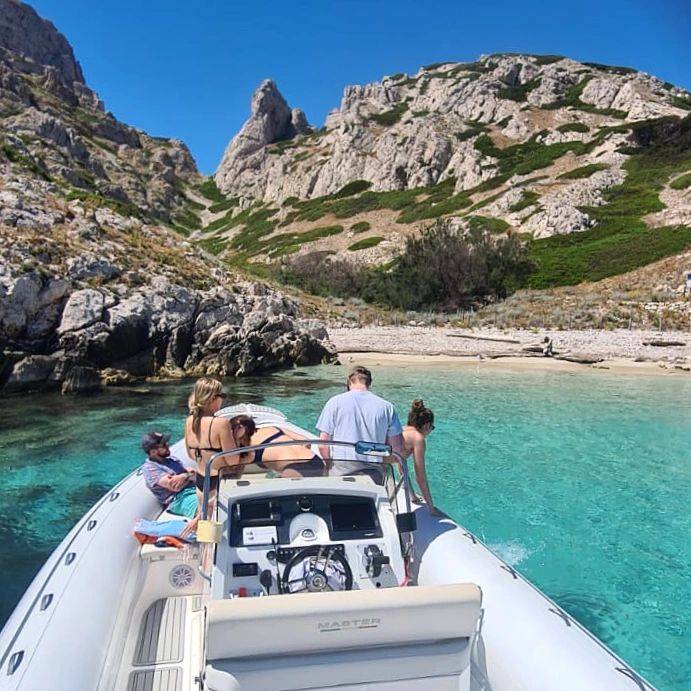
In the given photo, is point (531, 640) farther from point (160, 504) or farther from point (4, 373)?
point (4, 373)

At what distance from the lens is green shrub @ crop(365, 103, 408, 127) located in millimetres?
82625

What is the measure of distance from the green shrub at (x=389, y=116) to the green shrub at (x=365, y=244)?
36043 mm

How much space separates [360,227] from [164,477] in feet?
178

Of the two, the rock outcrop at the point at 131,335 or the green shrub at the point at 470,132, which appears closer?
the rock outcrop at the point at 131,335

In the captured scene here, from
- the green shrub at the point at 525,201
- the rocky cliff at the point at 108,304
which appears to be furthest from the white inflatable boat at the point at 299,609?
the green shrub at the point at 525,201

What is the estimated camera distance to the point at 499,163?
200 ft

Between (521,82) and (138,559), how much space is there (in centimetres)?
9616

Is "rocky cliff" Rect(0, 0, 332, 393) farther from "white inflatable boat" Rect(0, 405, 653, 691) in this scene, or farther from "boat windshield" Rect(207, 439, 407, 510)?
"boat windshield" Rect(207, 439, 407, 510)

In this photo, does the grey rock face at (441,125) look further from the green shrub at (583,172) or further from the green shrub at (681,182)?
the green shrub at (681,182)

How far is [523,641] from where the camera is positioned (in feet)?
9.95

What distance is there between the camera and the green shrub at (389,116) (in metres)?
82.6

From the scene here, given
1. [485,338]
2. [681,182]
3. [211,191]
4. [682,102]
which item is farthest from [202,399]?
[211,191]

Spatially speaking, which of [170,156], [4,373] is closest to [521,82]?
[170,156]

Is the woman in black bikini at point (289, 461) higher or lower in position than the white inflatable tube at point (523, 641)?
higher
